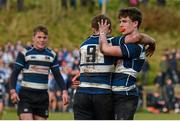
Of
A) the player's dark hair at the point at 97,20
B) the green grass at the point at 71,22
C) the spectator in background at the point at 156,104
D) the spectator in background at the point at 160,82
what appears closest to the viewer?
the player's dark hair at the point at 97,20

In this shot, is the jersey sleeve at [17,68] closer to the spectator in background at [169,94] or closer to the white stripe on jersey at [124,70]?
the white stripe on jersey at [124,70]

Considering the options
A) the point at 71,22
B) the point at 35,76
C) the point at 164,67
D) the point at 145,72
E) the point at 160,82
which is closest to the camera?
the point at 35,76

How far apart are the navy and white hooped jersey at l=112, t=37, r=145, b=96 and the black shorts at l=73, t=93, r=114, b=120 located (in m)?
0.20

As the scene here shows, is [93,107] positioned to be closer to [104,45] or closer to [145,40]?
[104,45]

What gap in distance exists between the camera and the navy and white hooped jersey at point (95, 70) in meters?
9.84

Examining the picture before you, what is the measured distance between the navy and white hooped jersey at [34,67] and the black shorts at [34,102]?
4.2 inches

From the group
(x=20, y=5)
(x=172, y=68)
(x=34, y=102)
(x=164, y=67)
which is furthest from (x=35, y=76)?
(x=20, y=5)

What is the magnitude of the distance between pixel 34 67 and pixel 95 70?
2806 millimetres

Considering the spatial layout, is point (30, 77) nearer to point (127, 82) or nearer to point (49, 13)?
point (127, 82)

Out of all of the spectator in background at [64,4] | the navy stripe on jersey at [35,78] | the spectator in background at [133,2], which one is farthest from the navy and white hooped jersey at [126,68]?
the spectator in background at [64,4]

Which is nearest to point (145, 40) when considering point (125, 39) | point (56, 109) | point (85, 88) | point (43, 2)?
point (125, 39)

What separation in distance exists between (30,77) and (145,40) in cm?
327

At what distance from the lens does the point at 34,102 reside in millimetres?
12508

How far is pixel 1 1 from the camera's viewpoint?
127 feet
